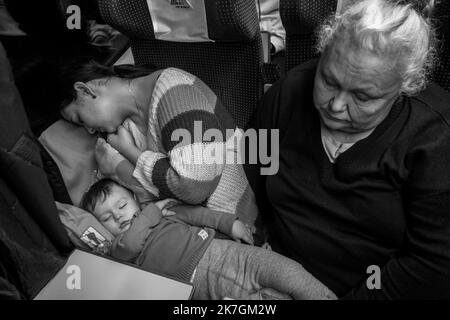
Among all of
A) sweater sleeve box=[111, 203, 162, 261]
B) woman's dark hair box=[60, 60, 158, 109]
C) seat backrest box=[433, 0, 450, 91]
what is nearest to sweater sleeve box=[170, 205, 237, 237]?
sweater sleeve box=[111, 203, 162, 261]

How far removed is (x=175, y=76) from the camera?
1.56 metres

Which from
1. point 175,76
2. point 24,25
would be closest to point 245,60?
point 175,76

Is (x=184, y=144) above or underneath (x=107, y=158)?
above

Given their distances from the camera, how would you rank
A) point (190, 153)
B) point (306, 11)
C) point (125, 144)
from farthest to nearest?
1. point (125, 144)
2. point (190, 153)
3. point (306, 11)

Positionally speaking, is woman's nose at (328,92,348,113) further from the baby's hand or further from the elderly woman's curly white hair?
the baby's hand

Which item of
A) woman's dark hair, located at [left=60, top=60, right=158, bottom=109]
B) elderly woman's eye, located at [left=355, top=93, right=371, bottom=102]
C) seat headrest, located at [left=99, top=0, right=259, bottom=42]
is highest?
seat headrest, located at [left=99, top=0, right=259, bottom=42]

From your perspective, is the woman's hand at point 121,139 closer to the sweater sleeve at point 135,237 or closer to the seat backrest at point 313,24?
the sweater sleeve at point 135,237

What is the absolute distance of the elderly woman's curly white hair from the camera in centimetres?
101

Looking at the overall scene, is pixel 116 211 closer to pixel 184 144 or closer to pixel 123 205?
pixel 123 205

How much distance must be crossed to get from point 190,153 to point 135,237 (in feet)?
1.18

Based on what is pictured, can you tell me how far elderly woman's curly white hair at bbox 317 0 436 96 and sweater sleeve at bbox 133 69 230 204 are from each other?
538mm

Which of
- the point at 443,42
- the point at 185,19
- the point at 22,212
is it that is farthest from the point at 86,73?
the point at 443,42

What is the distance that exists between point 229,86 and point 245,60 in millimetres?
155

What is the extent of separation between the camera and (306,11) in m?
1.34
